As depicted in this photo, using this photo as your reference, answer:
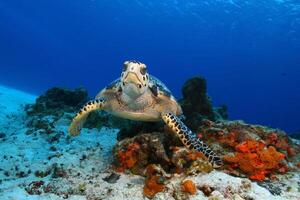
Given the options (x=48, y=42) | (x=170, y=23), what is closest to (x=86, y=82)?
(x=48, y=42)

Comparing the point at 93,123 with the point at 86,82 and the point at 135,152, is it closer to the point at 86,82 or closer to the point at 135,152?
the point at 135,152

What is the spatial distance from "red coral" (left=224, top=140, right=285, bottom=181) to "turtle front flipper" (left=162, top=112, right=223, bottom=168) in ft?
0.93

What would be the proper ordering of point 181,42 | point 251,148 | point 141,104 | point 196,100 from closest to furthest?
point 251,148 < point 141,104 < point 196,100 < point 181,42

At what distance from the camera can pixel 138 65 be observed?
6609 mm

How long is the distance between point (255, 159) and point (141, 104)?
2.97 meters

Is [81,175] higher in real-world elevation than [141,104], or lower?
lower

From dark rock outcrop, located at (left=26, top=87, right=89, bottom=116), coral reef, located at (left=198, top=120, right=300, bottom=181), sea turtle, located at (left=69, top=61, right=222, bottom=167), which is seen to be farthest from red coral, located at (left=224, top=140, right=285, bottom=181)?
dark rock outcrop, located at (left=26, top=87, right=89, bottom=116)

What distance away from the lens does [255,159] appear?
623 cm

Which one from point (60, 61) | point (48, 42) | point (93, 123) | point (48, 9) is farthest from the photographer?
point (60, 61)

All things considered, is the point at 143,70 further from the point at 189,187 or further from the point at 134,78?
the point at 189,187

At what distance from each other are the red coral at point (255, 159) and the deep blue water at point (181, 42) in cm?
2968

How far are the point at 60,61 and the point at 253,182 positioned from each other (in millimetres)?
148663

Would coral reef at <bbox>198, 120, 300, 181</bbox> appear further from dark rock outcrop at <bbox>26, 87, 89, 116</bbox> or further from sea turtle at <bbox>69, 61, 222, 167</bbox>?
dark rock outcrop at <bbox>26, 87, 89, 116</bbox>

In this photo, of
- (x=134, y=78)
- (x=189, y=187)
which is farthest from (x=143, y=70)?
(x=189, y=187)
